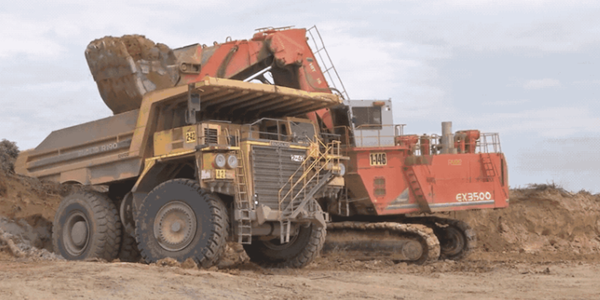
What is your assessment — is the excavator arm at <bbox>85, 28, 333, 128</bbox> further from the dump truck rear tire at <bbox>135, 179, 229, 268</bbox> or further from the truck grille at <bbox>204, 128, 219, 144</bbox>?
the dump truck rear tire at <bbox>135, 179, 229, 268</bbox>

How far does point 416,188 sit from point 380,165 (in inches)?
41.5

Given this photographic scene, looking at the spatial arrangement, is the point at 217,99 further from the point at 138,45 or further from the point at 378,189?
the point at 378,189

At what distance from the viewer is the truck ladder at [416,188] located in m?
19.2

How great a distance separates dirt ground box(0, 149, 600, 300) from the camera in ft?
34.3

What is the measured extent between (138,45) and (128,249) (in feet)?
14.7

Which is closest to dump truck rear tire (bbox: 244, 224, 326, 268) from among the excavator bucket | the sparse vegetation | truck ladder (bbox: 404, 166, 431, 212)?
truck ladder (bbox: 404, 166, 431, 212)

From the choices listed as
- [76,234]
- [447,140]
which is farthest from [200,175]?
[447,140]

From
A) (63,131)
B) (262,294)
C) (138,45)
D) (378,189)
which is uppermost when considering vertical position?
(138,45)

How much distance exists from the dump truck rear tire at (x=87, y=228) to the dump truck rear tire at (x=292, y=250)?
2903mm

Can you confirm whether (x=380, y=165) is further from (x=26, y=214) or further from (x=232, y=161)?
(x=26, y=214)

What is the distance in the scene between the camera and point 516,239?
86.0 feet

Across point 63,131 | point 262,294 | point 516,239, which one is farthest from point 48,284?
point 516,239

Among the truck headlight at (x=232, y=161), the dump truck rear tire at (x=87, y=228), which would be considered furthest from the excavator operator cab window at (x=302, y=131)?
the dump truck rear tire at (x=87, y=228)

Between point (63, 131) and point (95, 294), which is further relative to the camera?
point (63, 131)
